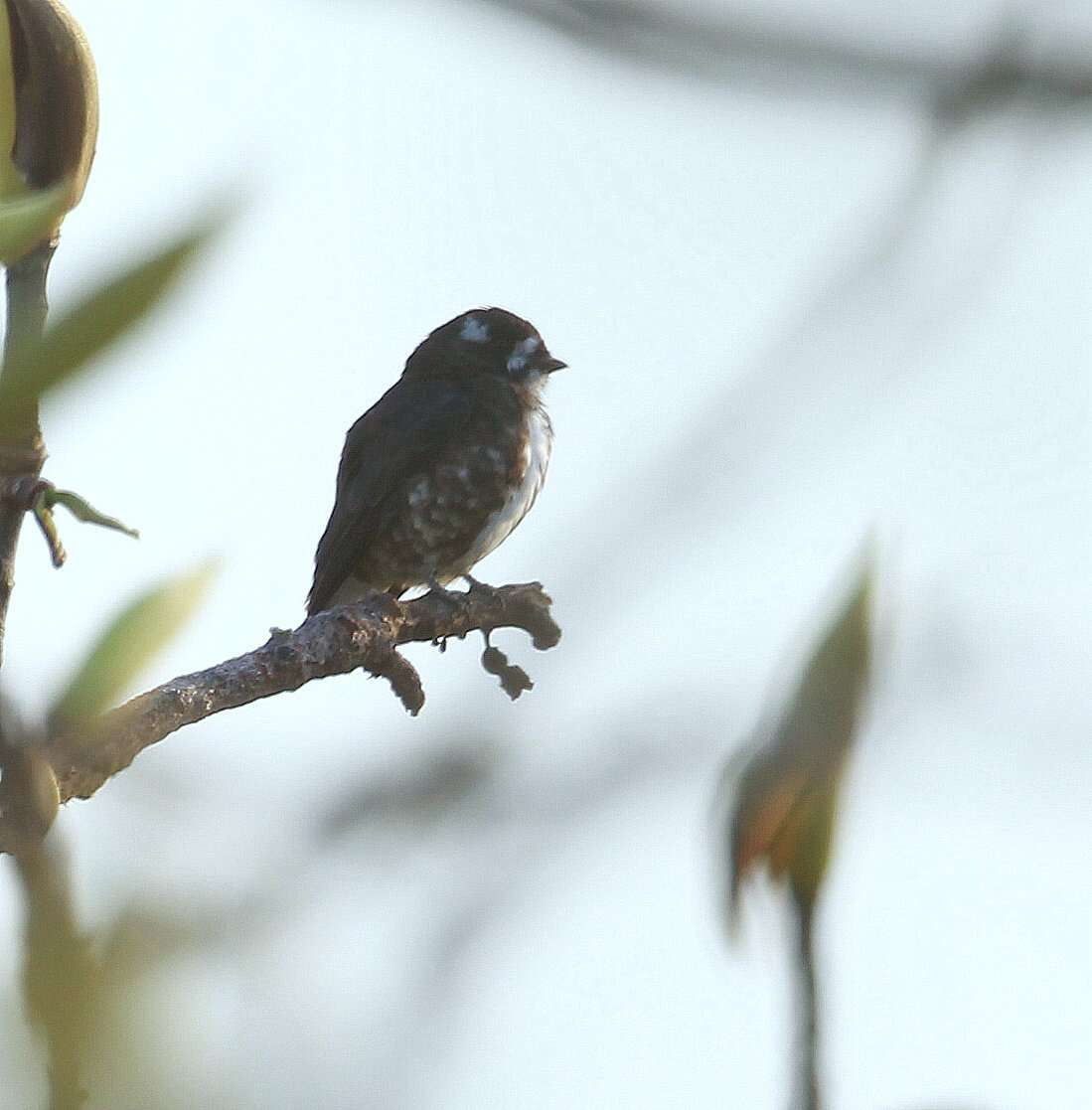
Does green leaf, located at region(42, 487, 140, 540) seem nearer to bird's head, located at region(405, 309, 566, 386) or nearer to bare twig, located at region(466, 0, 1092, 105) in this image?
bare twig, located at region(466, 0, 1092, 105)

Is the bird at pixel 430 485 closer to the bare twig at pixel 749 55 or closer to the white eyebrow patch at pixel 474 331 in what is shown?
the white eyebrow patch at pixel 474 331

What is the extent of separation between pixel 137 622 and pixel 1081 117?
0.59 meters

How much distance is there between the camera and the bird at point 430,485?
247 inches

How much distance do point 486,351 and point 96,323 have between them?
21.0 feet

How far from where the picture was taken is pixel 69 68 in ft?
3.47

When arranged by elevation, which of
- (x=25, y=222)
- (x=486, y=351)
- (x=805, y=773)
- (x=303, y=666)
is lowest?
(x=303, y=666)

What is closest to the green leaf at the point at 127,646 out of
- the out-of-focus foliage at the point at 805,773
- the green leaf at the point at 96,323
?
the green leaf at the point at 96,323

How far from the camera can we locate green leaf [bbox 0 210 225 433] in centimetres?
67

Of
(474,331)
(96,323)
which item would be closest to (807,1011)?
(96,323)

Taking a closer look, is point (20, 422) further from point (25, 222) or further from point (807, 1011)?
point (807, 1011)

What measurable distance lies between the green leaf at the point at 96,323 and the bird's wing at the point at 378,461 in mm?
5644

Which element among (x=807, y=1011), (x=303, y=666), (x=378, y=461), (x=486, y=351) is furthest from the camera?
(x=486, y=351)

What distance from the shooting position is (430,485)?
20.7 feet

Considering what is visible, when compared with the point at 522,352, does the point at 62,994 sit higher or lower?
lower
